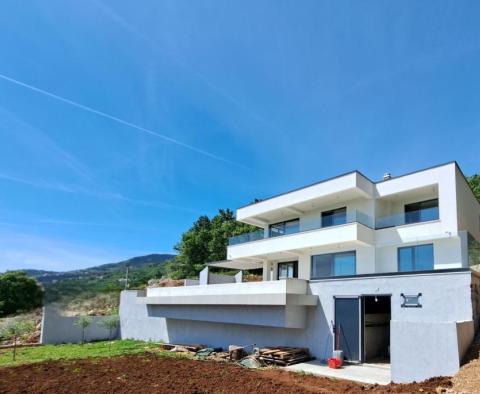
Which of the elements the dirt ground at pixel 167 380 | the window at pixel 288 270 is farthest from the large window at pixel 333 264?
the dirt ground at pixel 167 380

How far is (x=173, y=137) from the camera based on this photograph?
30297mm

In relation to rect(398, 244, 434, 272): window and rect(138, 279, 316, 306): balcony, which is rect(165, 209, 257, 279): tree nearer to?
rect(138, 279, 316, 306): balcony

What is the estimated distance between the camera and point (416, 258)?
59.6 ft

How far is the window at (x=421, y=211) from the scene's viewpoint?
1819cm

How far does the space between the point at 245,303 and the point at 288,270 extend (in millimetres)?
7227

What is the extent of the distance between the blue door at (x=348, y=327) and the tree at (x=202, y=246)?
2980 centimetres

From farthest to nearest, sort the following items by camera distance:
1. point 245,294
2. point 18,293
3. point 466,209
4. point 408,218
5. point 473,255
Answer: point 18,293 < point 466,209 < point 408,218 < point 245,294 < point 473,255

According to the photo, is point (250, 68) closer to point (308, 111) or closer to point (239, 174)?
point (308, 111)

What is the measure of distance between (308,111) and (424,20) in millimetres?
6984

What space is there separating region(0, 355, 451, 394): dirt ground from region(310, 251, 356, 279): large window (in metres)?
7.67

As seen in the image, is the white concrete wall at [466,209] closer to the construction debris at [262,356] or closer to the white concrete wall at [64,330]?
the construction debris at [262,356]

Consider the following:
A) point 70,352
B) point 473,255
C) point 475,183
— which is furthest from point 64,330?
point 475,183

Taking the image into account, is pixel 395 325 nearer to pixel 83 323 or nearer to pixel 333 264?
pixel 333 264

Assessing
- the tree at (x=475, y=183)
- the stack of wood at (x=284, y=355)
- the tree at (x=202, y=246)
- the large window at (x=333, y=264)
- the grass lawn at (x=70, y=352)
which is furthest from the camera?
the tree at (x=202, y=246)
